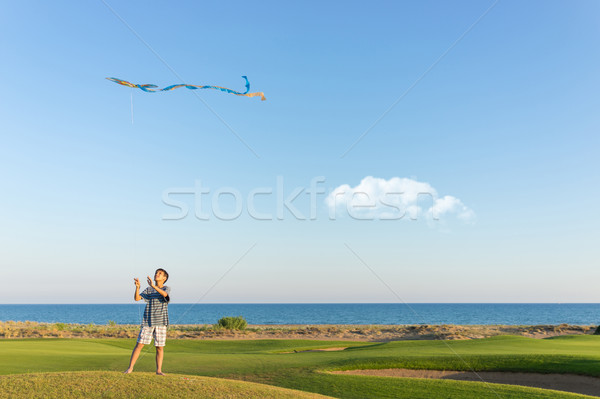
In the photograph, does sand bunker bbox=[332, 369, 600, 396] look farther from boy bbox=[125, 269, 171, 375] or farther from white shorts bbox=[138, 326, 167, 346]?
boy bbox=[125, 269, 171, 375]

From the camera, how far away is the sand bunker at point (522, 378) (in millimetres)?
15723

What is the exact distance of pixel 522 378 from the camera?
16.8 metres

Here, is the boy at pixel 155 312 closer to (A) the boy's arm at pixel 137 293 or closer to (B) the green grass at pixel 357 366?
(A) the boy's arm at pixel 137 293

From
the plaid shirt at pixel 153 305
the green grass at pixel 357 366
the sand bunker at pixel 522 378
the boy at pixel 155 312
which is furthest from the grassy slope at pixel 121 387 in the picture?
the sand bunker at pixel 522 378

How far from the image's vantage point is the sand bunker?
1572cm

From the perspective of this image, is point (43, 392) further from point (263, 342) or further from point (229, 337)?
point (229, 337)

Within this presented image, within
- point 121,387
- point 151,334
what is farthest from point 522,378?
point 121,387

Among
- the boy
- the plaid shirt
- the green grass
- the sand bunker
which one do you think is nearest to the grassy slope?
the boy

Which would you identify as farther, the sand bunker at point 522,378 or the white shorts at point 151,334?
the sand bunker at point 522,378

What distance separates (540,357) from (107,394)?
16.0 metres

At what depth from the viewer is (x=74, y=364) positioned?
55.2ft

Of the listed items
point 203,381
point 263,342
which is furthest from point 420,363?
point 263,342

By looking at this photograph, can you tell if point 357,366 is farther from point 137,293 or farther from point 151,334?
point 137,293

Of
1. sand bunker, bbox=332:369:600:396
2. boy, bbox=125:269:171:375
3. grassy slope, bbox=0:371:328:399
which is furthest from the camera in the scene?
sand bunker, bbox=332:369:600:396
